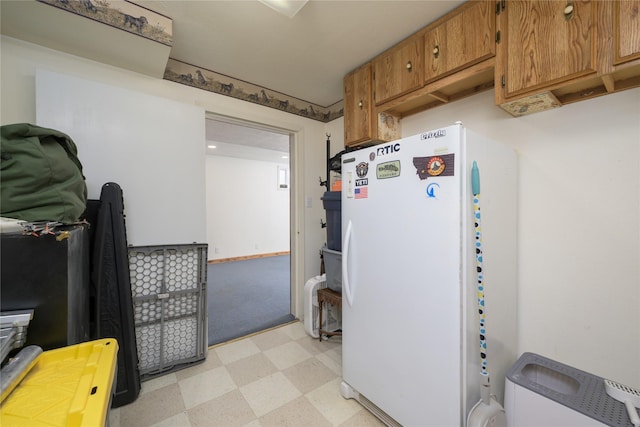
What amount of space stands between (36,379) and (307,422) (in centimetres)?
131

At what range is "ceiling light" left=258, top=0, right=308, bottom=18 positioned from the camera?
4.52 ft

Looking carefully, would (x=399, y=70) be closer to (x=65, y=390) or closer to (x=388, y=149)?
(x=388, y=149)

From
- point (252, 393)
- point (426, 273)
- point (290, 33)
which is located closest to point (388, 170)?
point (426, 273)

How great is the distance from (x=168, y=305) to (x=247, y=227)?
14.4ft

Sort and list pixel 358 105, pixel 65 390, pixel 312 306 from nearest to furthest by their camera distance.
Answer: pixel 65 390, pixel 358 105, pixel 312 306

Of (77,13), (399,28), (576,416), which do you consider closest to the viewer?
(576,416)

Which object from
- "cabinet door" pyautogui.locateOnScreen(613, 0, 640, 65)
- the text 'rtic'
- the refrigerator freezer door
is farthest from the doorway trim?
"cabinet door" pyautogui.locateOnScreen(613, 0, 640, 65)

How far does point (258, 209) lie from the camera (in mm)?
6445

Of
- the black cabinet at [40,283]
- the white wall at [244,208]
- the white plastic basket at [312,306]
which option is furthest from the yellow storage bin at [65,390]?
the white wall at [244,208]

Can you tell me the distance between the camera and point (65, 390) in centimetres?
64

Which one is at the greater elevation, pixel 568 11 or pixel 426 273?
pixel 568 11

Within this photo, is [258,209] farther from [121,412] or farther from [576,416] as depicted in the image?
[576,416]

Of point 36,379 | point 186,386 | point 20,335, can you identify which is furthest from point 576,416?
point 186,386

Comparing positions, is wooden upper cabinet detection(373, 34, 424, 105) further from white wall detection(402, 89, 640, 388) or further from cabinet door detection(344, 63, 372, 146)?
white wall detection(402, 89, 640, 388)
